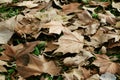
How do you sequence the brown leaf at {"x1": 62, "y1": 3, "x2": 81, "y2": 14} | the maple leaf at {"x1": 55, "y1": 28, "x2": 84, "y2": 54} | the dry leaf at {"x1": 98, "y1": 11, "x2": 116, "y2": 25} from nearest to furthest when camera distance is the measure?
the maple leaf at {"x1": 55, "y1": 28, "x2": 84, "y2": 54}
the dry leaf at {"x1": 98, "y1": 11, "x2": 116, "y2": 25}
the brown leaf at {"x1": 62, "y1": 3, "x2": 81, "y2": 14}

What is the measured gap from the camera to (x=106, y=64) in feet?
5.31

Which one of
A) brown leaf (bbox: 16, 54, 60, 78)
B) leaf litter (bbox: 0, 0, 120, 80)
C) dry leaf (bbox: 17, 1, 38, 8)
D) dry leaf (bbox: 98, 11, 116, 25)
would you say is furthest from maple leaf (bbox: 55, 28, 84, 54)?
dry leaf (bbox: 17, 1, 38, 8)

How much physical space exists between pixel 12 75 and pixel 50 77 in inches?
7.7

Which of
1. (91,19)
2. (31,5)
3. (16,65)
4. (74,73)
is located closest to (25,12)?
(31,5)

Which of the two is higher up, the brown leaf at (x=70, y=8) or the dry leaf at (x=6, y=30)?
the dry leaf at (x=6, y=30)

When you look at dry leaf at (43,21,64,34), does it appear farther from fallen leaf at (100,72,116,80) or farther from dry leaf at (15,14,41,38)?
fallen leaf at (100,72,116,80)

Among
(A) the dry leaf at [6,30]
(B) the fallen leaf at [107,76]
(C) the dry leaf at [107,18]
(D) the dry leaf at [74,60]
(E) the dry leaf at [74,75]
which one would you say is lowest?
(B) the fallen leaf at [107,76]

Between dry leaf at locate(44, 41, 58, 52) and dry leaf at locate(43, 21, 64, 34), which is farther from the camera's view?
dry leaf at locate(43, 21, 64, 34)

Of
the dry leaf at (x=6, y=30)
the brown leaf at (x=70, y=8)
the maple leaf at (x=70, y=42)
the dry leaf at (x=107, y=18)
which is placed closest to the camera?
the maple leaf at (x=70, y=42)

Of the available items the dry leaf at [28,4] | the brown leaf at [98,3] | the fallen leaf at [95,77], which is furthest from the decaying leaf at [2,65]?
the brown leaf at [98,3]

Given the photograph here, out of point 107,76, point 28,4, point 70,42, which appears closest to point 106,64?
point 107,76

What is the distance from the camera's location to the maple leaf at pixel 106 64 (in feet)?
5.19

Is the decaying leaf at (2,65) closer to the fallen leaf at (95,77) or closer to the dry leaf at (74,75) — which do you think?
the dry leaf at (74,75)

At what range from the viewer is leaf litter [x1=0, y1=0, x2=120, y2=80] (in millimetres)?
1581
